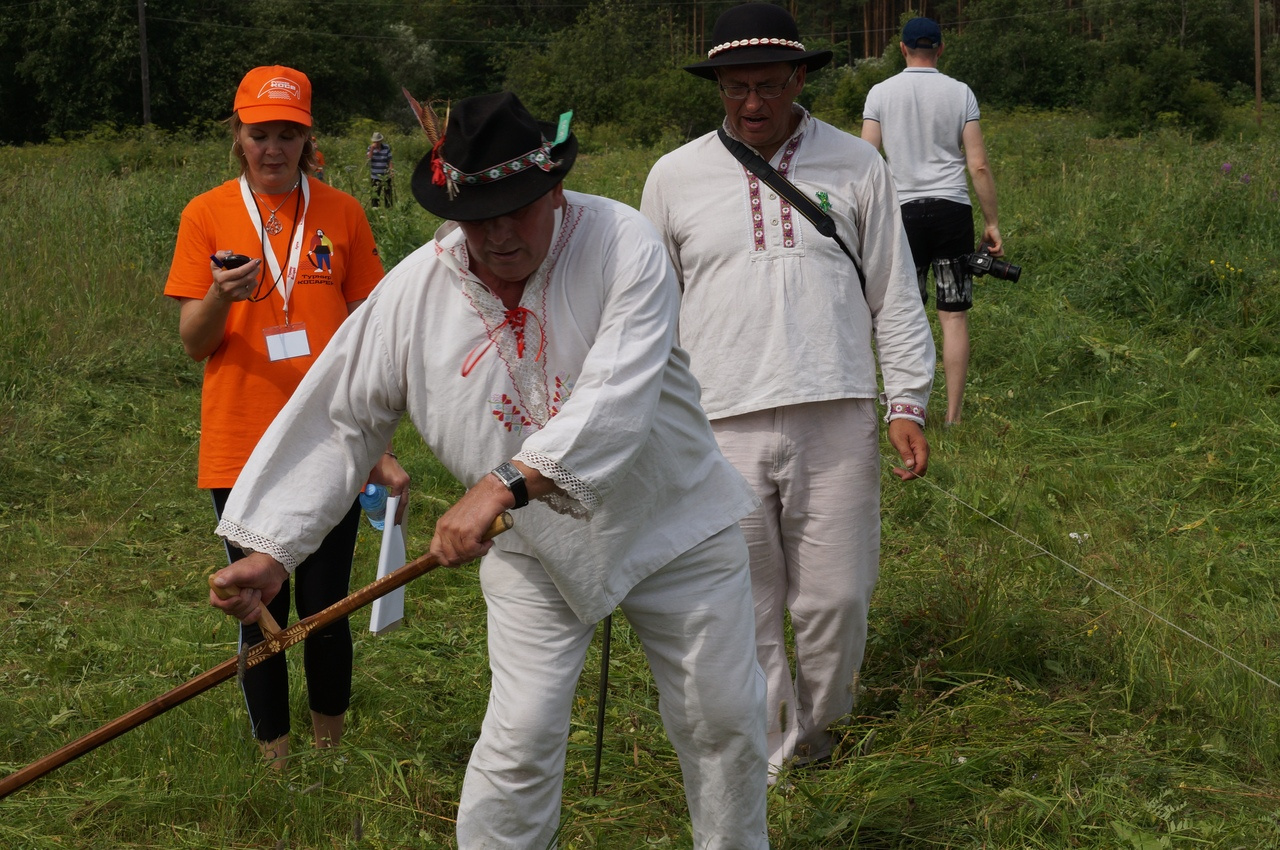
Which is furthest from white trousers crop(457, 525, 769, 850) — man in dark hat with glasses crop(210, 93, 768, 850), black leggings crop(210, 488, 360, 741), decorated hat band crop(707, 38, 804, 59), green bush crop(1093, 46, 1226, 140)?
green bush crop(1093, 46, 1226, 140)

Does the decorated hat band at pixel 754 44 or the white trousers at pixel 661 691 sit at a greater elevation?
the decorated hat band at pixel 754 44

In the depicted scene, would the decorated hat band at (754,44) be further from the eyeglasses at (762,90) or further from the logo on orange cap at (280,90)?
the logo on orange cap at (280,90)

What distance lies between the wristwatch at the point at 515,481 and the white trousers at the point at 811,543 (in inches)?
51.0

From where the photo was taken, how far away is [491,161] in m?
2.44

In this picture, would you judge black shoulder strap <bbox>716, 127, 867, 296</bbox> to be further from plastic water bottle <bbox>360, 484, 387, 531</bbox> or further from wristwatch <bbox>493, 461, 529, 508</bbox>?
plastic water bottle <bbox>360, 484, 387, 531</bbox>

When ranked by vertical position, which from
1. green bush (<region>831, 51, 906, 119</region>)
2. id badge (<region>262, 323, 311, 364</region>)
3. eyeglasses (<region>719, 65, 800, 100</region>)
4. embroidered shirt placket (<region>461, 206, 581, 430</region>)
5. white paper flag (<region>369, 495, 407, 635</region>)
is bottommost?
white paper flag (<region>369, 495, 407, 635</region>)

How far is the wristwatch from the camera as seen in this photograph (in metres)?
2.36

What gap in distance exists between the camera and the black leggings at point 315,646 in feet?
11.6

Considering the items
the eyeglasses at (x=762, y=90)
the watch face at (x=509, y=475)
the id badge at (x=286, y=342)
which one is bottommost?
the watch face at (x=509, y=475)

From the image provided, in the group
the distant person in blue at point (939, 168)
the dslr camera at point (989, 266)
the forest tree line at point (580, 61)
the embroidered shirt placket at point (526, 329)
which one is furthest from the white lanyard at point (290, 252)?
the forest tree line at point (580, 61)

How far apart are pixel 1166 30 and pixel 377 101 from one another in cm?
3482

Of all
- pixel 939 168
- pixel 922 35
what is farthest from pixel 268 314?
pixel 922 35

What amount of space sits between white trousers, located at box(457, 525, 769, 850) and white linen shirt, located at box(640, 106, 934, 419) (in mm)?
790

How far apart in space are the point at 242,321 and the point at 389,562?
0.81m
